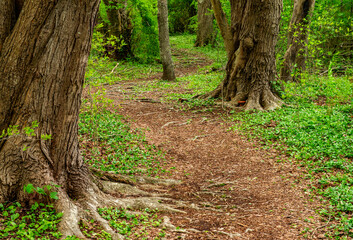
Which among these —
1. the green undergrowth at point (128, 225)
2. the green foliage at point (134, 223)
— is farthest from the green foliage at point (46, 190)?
the green foliage at point (134, 223)

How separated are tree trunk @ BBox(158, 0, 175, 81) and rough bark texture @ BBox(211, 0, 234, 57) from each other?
16.8 feet

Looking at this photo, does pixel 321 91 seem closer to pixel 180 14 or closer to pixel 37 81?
pixel 37 81

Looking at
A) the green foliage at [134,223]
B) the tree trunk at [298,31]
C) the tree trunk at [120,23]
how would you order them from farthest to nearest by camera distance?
the tree trunk at [120,23], the tree trunk at [298,31], the green foliage at [134,223]

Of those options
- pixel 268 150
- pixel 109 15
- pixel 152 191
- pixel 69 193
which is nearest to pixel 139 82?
pixel 109 15

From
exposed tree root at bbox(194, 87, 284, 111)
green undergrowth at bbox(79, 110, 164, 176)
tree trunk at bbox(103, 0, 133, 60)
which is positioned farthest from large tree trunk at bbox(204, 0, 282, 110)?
tree trunk at bbox(103, 0, 133, 60)

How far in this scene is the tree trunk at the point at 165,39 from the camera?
556 inches

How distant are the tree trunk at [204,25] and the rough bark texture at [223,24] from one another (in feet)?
55.3

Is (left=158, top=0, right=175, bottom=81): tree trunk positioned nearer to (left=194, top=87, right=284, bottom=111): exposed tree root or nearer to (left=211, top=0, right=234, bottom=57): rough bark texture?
(left=211, top=0, right=234, bottom=57): rough bark texture

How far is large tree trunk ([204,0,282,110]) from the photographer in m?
9.10

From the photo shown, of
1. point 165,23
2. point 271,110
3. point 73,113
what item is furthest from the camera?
point 165,23

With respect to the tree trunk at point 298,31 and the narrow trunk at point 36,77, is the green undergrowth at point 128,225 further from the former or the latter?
the tree trunk at point 298,31

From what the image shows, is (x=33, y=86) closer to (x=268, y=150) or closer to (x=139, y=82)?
(x=268, y=150)

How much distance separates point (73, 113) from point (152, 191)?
6.75 ft

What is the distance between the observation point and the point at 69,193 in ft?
12.7
